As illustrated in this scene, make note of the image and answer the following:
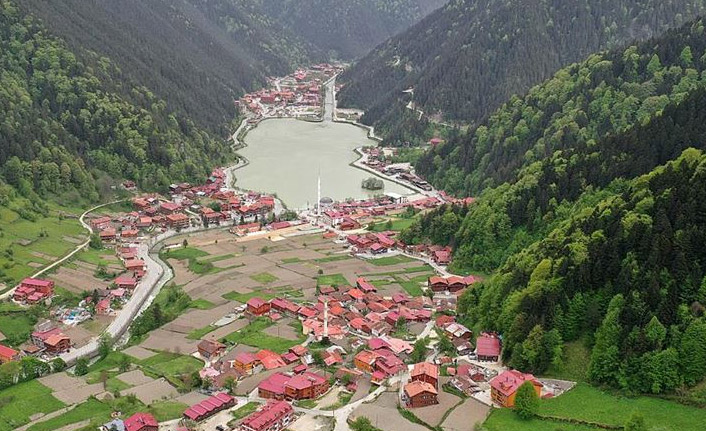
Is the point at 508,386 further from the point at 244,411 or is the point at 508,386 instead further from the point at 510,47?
the point at 510,47

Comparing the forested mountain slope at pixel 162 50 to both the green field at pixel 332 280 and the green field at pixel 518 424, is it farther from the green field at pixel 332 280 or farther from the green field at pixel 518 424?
the green field at pixel 518 424

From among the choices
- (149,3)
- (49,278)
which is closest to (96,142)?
(49,278)

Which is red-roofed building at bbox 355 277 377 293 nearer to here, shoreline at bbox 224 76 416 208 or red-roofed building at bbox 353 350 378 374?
red-roofed building at bbox 353 350 378 374

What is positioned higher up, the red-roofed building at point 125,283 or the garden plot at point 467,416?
the red-roofed building at point 125,283

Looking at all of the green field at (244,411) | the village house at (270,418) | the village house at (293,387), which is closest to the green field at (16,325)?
the village house at (293,387)

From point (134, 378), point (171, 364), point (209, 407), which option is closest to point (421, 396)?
point (209, 407)

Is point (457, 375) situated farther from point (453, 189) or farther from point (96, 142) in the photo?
point (96, 142)
